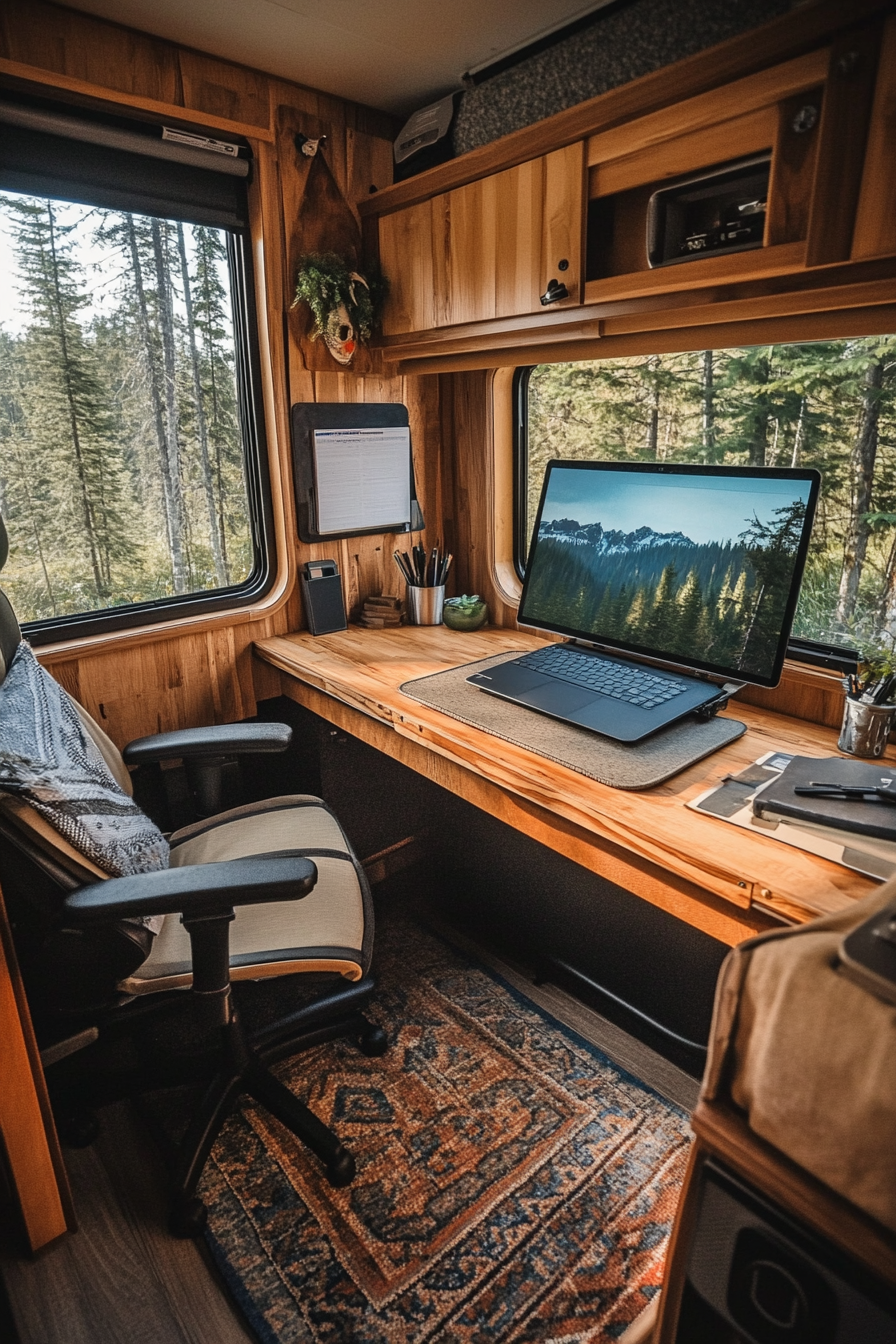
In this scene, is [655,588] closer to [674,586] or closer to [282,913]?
[674,586]

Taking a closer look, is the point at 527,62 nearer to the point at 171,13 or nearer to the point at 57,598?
the point at 171,13

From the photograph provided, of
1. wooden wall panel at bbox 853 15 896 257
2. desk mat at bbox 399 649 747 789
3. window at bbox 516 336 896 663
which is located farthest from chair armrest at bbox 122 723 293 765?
wooden wall panel at bbox 853 15 896 257

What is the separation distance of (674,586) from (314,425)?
1.16 meters

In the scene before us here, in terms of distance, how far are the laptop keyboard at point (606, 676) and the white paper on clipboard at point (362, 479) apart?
78 centimetres

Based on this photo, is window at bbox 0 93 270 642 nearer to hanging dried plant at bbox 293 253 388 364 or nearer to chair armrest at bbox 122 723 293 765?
hanging dried plant at bbox 293 253 388 364

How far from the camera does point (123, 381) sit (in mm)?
2004

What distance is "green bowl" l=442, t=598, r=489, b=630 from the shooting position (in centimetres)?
224

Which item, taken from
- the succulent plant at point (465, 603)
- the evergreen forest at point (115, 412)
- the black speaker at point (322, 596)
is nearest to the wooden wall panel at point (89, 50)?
the evergreen forest at point (115, 412)

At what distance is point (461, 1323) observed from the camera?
1.26m

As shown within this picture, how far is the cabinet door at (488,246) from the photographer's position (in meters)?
1.50

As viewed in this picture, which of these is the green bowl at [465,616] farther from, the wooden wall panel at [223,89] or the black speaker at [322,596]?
the wooden wall panel at [223,89]

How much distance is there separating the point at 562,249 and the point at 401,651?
3.46 ft

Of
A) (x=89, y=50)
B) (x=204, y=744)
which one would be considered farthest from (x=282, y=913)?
(x=89, y=50)

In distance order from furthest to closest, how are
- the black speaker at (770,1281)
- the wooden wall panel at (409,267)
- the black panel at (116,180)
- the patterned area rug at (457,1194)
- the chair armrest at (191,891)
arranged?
the wooden wall panel at (409,267)
the black panel at (116,180)
the patterned area rug at (457,1194)
the chair armrest at (191,891)
the black speaker at (770,1281)
